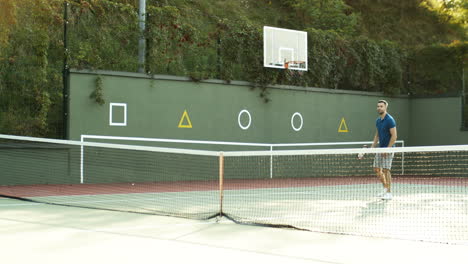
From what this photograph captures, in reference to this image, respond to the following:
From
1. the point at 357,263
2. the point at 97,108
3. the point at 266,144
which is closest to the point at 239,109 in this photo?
the point at 266,144

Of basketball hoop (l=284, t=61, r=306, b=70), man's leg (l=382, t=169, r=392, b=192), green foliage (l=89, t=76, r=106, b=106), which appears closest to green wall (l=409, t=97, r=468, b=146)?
basketball hoop (l=284, t=61, r=306, b=70)

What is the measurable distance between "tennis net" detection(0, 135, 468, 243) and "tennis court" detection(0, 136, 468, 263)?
0.02 meters

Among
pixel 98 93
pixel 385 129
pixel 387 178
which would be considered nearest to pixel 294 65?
pixel 98 93

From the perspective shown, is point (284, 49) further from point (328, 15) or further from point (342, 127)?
point (328, 15)

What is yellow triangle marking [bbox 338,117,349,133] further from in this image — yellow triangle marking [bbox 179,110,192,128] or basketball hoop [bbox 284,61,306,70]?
yellow triangle marking [bbox 179,110,192,128]

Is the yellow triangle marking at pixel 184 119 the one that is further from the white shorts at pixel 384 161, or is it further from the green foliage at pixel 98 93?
the white shorts at pixel 384 161

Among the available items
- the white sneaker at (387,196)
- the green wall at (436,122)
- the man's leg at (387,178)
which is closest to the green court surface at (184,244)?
the white sneaker at (387,196)

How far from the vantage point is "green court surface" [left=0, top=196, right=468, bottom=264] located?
4875 mm

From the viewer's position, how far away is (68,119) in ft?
44.0

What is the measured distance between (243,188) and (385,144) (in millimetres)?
3411

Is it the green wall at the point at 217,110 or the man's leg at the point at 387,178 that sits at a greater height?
the green wall at the point at 217,110

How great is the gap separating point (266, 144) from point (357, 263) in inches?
472

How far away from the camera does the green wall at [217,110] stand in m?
13.9

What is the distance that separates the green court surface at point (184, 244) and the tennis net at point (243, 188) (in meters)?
0.55
